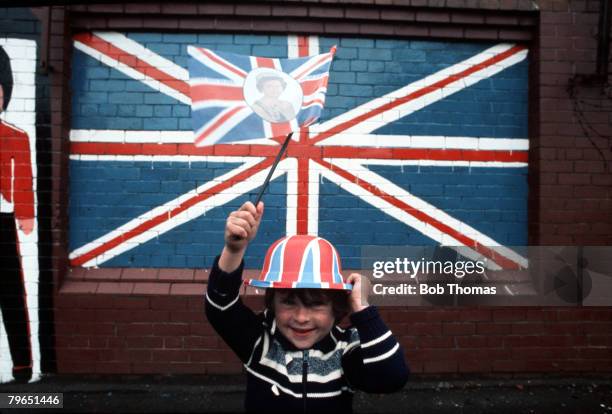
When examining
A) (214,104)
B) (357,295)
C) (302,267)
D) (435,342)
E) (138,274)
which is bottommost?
(435,342)

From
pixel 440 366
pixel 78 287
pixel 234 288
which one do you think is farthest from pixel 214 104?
pixel 440 366

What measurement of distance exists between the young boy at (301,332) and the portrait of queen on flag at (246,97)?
16.4 inches

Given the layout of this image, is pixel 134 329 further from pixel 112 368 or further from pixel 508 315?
pixel 508 315

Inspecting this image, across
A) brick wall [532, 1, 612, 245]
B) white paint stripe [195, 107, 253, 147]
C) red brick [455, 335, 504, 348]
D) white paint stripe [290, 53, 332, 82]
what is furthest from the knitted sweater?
brick wall [532, 1, 612, 245]

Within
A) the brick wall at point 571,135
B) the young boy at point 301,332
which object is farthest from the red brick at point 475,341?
the young boy at point 301,332

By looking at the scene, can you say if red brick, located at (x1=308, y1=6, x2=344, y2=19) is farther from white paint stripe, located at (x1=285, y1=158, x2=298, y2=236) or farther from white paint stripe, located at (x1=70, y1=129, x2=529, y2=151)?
white paint stripe, located at (x1=285, y1=158, x2=298, y2=236)

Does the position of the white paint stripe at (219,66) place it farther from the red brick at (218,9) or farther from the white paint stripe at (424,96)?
the red brick at (218,9)

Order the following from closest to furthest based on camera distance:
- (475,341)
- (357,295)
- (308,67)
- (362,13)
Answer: (357,295)
(308,67)
(475,341)
(362,13)

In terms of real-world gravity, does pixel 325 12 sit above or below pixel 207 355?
above

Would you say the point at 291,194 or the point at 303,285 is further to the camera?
the point at 291,194

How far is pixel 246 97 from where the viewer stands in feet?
6.40

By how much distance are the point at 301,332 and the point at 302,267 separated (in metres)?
0.28

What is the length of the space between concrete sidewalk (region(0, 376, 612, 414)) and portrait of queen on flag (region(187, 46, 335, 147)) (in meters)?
2.50

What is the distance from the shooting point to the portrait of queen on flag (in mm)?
1920
